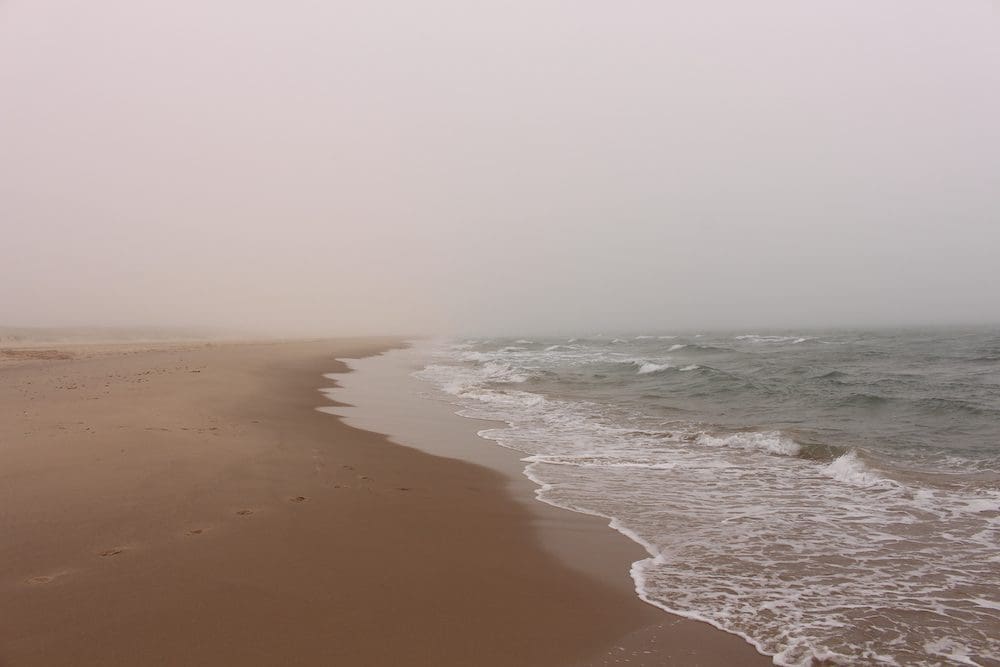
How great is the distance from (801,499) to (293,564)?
636 cm

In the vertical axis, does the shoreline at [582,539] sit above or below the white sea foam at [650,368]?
below

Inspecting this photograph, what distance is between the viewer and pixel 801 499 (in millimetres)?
7203

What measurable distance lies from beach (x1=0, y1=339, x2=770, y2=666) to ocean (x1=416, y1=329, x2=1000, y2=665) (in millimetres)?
596

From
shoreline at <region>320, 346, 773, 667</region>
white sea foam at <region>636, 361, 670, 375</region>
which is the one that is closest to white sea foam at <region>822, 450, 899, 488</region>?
shoreline at <region>320, 346, 773, 667</region>

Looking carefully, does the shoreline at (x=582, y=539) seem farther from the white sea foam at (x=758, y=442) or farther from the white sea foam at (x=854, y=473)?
the white sea foam at (x=854, y=473)

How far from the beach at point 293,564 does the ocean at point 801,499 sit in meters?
0.60

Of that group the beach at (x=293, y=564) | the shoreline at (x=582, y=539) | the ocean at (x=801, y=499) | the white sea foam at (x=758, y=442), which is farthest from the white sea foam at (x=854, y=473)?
the beach at (x=293, y=564)

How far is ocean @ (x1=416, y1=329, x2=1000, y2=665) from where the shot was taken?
405 cm

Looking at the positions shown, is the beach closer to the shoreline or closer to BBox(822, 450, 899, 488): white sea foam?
the shoreline

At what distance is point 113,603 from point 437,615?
2226mm

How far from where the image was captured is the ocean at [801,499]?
4.05 meters

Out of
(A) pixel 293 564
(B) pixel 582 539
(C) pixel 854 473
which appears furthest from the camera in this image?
(C) pixel 854 473

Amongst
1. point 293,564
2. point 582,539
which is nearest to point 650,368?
point 582,539

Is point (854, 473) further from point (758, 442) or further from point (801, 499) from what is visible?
point (758, 442)
